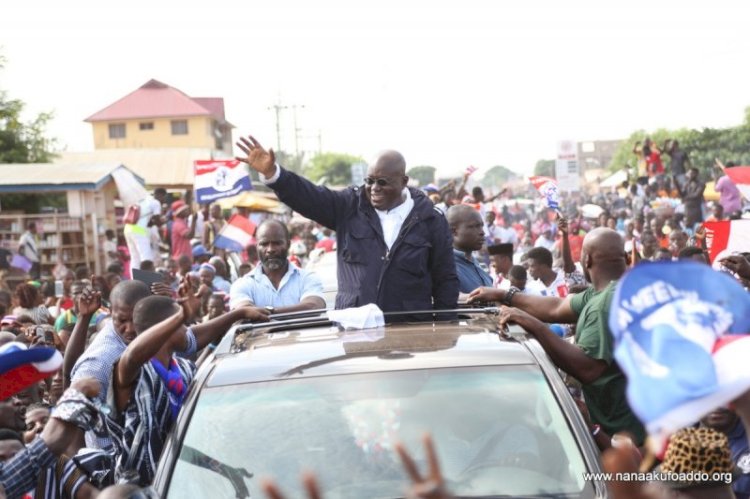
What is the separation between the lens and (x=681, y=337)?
2293mm

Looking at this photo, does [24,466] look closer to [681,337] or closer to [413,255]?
[681,337]

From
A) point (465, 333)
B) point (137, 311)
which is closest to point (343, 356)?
point (465, 333)

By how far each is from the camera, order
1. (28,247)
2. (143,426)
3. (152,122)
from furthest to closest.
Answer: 1. (152,122)
2. (28,247)
3. (143,426)

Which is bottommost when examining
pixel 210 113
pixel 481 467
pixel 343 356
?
pixel 481 467

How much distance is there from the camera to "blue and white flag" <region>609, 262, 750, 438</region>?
2199mm

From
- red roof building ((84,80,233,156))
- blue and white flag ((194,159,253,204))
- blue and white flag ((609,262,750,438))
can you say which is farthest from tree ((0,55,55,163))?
red roof building ((84,80,233,156))

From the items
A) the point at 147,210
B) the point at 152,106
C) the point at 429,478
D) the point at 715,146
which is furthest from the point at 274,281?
the point at 152,106

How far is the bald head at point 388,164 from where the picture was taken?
5.86m

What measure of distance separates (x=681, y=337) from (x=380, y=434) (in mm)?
1596

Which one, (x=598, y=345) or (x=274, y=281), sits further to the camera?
(x=274, y=281)

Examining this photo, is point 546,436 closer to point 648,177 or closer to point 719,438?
point 719,438

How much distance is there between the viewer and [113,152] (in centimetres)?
5041

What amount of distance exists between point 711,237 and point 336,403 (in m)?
4.69

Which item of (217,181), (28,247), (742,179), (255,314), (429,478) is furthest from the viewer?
(28,247)
